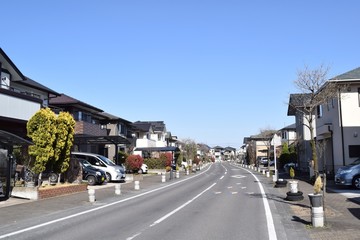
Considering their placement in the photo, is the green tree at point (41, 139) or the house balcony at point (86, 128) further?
the house balcony at point (86, 128)

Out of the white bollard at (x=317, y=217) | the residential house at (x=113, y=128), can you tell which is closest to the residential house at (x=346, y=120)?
the white bollard at (x=317, y=217)

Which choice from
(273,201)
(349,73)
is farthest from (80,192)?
(349,73)

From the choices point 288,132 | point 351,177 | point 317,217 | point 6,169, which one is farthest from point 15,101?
point 288,132

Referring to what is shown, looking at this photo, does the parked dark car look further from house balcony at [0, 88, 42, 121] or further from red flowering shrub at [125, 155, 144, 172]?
red flowering shrub at [125, 155, 144, 172]

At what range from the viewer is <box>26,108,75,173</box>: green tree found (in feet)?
65.7

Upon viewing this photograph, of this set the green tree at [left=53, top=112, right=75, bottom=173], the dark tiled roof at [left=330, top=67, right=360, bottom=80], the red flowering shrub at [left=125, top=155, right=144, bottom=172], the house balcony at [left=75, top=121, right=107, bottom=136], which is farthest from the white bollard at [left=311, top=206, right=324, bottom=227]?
the red flowering shrub at [left=125, top=155, right=144, bottom=172]

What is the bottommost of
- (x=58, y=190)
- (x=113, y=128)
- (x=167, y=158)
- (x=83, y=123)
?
(x=58, y=190)

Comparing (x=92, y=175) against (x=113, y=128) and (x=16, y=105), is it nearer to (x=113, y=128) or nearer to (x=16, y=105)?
(x=16, y=105)

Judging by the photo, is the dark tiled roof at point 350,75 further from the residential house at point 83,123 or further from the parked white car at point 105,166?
the residential house at point 83,123

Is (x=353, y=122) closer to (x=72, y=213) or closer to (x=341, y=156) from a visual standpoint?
(x=341, y=156)

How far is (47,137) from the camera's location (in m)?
20.1

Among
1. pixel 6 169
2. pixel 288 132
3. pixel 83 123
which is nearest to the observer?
pixel 6 169

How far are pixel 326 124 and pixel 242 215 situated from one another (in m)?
19.5

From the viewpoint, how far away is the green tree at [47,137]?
789 inches
